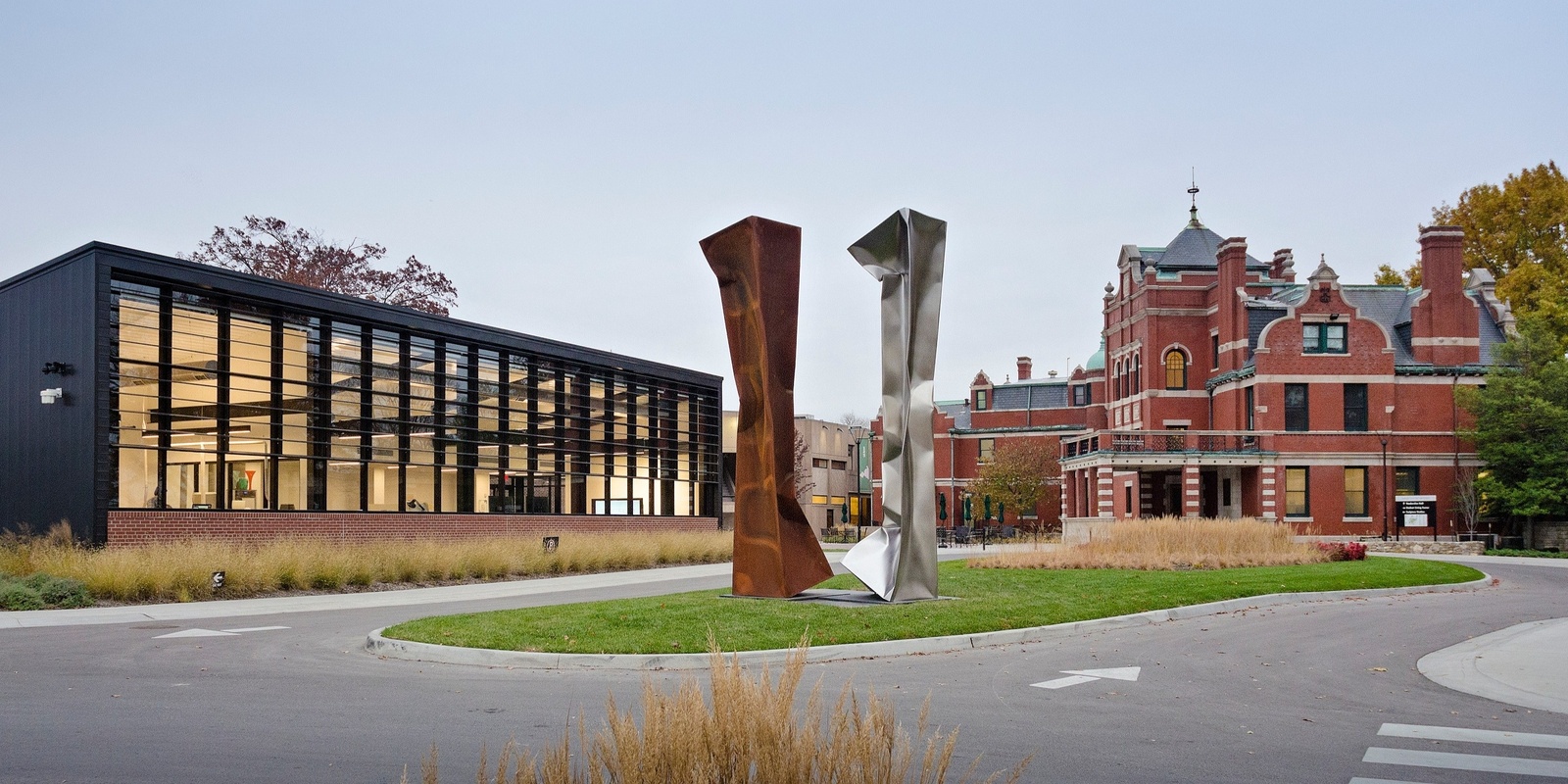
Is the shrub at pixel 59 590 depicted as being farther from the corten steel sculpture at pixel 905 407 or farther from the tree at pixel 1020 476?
the tree at pixel 1020 476

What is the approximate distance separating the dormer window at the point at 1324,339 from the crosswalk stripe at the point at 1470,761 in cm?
4682

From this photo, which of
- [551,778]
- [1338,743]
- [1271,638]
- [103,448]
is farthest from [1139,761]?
[103,448]

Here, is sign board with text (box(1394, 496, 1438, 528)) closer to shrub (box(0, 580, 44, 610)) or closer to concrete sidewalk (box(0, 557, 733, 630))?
concrete sidewalk (box(0, 557, 733, 630))

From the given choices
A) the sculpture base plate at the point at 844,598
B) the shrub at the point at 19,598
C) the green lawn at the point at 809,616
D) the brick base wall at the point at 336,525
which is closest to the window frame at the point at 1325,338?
the brick base wall at the point at 336,525

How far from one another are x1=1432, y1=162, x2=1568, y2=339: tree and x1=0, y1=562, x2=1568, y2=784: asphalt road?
158 feet

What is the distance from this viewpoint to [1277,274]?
6209 cm

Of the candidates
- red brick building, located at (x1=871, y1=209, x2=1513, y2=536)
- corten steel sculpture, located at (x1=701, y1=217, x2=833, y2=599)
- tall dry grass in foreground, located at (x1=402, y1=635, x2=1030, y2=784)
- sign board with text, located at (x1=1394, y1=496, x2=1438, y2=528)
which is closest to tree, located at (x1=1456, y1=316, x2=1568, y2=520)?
red brick building, located at (x1=871, y1=209, x2=1513, y2=536)

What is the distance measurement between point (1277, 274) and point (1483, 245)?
9.66 meters

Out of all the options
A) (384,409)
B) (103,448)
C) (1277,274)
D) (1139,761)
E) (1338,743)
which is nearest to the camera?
(1139,761)

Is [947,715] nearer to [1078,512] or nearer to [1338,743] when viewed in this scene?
[1338,743]

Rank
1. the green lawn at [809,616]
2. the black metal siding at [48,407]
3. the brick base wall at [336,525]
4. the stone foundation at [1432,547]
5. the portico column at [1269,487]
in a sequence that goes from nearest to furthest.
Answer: the green lawn at [809,616]
the black metal siding at [48,407]
the brick base wall at [336,525]
the stone foundation at [1432,547]
the portico column at [1269,487]

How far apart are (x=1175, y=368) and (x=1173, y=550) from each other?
3196 cm

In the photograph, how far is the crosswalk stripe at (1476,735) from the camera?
316 inches

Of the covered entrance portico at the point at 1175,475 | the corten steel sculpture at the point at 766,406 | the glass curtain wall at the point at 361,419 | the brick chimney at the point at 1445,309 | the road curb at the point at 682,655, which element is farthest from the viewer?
the covered entrance portico at the point at 1175,475
